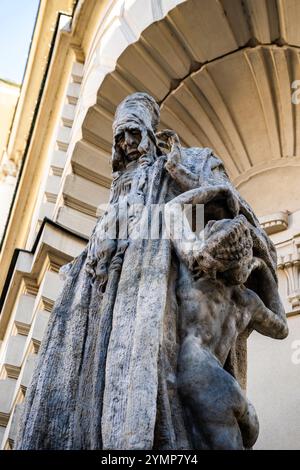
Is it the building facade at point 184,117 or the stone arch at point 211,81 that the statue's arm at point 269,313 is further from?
the stone arch at point 211,81

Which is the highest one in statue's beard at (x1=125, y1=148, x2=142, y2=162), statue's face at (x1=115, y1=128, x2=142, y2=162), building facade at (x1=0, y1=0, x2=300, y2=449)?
building facade at (x1=0, y1=0, x2=300, y2=449)

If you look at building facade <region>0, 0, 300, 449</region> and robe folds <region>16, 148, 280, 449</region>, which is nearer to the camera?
robe folds <region>16, 148, 280, 449</region>

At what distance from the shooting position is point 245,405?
2.51m

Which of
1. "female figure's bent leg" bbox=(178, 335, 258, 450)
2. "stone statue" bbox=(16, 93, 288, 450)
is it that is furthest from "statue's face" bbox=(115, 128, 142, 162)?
"female figure's bent leg" bbox=(178, 335, 258, 450)

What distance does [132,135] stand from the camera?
11.1 feet

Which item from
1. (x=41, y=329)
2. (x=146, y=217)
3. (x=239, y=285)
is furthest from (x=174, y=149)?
(x=41, y=329)

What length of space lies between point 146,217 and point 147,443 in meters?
1.00

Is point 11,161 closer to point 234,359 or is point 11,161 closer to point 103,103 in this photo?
point 103,103

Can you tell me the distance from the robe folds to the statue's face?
36 cm

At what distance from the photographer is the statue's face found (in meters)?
3.36

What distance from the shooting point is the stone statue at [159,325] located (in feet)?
7.83

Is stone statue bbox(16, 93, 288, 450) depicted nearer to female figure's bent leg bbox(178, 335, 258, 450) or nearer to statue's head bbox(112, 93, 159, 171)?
female figure's bent leg bbox(178, 335, 258, 450)

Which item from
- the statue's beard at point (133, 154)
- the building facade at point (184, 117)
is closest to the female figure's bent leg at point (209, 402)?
the statue's beard at point (133, 154)
